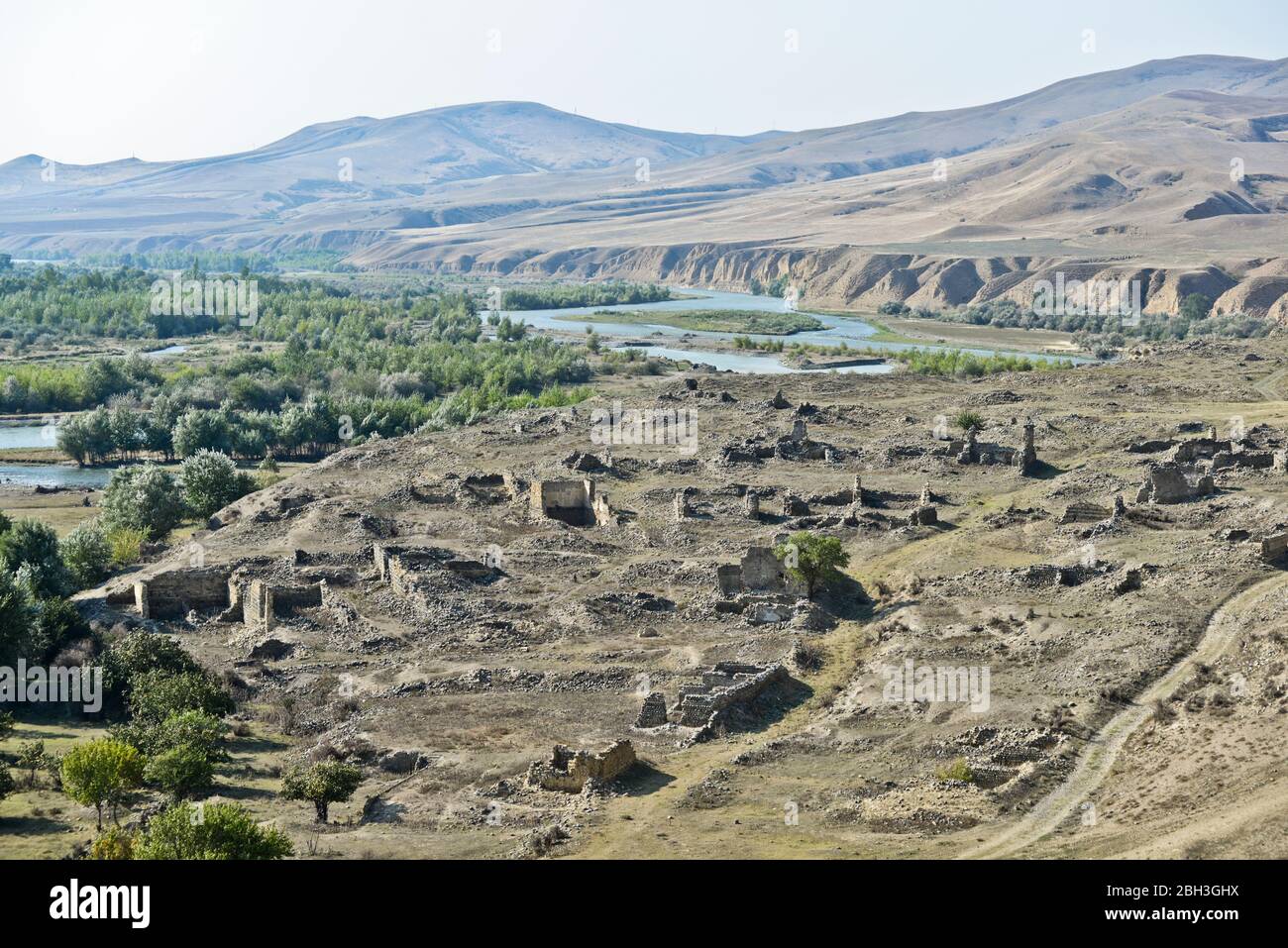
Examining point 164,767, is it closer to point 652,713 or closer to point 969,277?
point 652,713

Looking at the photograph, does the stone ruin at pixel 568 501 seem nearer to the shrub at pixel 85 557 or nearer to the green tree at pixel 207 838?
the shrub at pixel 85 557

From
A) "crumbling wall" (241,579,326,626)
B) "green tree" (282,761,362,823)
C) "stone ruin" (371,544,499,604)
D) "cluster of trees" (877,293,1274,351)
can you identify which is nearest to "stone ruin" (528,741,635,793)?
"green tree" (282,761,362,823)

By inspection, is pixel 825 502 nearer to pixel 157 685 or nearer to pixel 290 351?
pixel 157 685

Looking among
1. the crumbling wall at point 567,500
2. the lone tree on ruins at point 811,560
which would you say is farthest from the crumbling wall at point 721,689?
the crumbling wall at point 567,500

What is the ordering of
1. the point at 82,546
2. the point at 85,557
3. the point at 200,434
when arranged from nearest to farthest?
the point at 85,557, the point at 82,546, the point at 200,434

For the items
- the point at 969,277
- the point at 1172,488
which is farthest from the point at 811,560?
the point at 969,277

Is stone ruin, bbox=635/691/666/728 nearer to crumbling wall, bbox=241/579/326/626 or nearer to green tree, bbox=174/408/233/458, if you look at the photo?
crumbling wall, bbox=241/579/326/626
